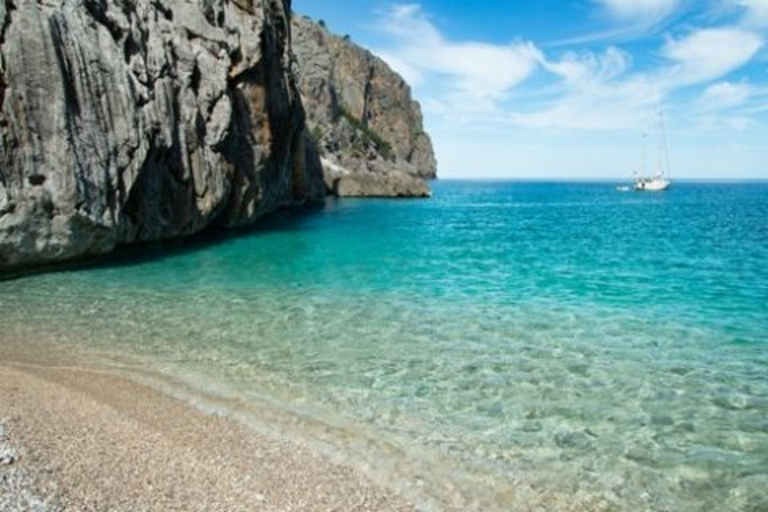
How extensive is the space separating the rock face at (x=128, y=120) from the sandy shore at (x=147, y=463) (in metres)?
15.7

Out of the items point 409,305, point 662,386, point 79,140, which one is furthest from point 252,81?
point 662,386

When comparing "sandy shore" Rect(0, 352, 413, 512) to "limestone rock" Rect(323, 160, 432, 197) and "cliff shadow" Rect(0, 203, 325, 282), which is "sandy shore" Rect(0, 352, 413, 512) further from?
"limestone rock" Rect(323, 160, 432, 197)

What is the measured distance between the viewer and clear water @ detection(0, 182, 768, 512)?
30.6ft

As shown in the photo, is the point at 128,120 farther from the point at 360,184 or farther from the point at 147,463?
the point at 360,184

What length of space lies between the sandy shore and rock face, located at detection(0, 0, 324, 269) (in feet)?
51.6

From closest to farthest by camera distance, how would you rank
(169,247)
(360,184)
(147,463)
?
(147,463)
(169,247)
(360,184)

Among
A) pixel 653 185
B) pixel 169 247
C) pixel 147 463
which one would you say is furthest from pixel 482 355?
pixel 653 185

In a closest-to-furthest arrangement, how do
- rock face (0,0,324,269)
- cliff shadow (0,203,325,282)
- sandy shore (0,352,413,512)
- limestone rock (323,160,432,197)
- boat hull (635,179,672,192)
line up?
sandy shore (0,352,413,512)
rock face (0,0,324,269)
cliff shadow (0,203,325,282)
limestone rock (323,160,432,197)
boat hull (635,179,672,192)

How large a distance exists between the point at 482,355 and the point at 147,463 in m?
8.65

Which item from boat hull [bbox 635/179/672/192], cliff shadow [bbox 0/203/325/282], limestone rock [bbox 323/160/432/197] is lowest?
cliff shadow [bbox 0/203/325/282]

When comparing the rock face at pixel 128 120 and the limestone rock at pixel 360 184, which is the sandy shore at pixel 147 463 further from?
the limestone rock at pixel 360 184

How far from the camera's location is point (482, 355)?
587 inches

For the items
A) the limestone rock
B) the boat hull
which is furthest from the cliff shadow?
the boat hull

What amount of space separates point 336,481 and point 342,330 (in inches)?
346
